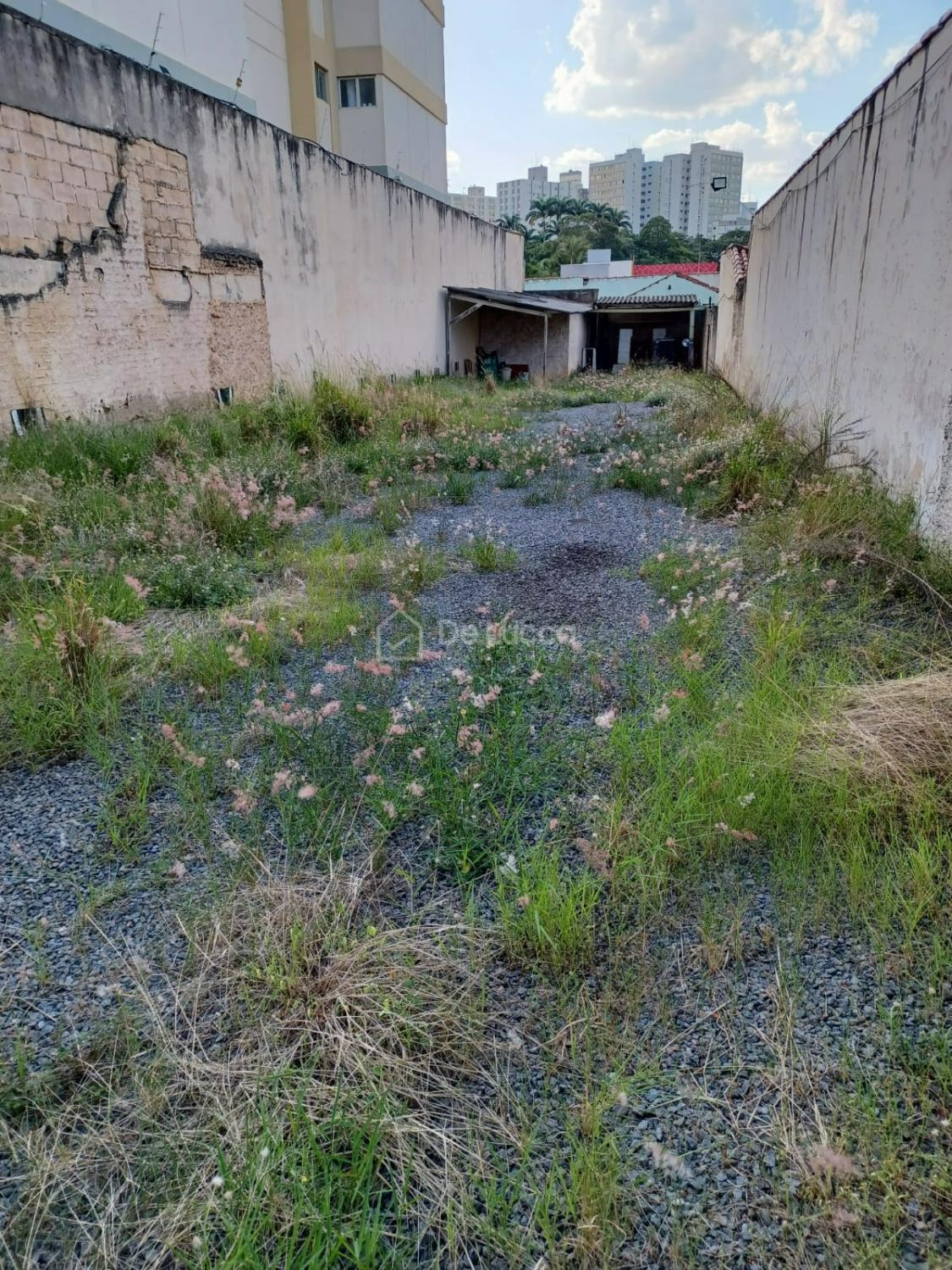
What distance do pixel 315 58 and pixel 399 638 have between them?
22.2m

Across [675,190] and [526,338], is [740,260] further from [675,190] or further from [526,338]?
[675,190]

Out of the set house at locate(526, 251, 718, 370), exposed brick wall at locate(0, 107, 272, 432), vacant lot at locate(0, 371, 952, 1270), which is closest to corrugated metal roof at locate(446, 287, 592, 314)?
house at locate(526, 251, 718, 370)

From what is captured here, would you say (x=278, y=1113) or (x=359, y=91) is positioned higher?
(x=359, y=91)

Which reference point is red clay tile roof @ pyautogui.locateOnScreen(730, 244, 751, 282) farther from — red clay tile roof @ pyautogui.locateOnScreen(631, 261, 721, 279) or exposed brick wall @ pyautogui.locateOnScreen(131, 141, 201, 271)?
red clay tile roof @ pyautogui.locateOnScreen(631, 261, 721, 279)

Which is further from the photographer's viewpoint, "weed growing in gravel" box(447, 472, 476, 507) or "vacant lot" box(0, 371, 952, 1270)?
"weed growing in gravel" box(447, 472, 476, 507)

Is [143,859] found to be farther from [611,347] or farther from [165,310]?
[611,347]

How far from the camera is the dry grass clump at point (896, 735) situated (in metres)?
2.33

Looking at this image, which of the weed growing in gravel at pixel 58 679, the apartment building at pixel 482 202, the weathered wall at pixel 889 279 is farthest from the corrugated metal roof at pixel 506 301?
the apartment building at pixel 482 202

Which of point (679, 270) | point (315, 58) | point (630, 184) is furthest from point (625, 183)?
point (315, 58)

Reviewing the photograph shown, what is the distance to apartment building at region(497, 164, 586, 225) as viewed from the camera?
4107 inches

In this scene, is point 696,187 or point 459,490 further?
point 696,187

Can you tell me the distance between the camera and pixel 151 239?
27.8 ft

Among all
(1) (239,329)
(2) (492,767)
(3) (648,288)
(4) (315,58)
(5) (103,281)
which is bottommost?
(2) (492,767)

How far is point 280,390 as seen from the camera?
1063 cm
